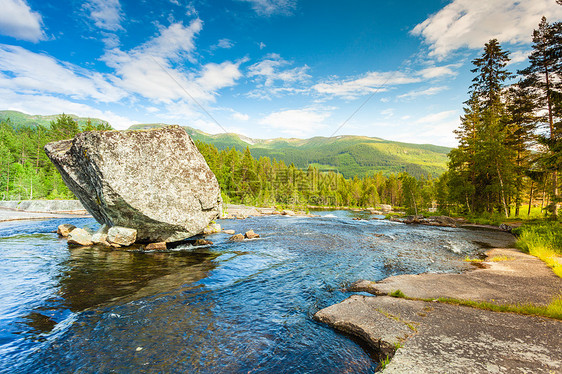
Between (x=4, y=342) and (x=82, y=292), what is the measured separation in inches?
127

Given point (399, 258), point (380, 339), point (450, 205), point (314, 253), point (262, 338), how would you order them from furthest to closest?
point (450, 205) < point (314, 253) < point (399, 258) < point (262, 338) < point (380, 339)

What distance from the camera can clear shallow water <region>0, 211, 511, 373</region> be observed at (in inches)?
213

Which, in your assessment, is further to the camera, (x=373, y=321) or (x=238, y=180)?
(x=238, y=180)

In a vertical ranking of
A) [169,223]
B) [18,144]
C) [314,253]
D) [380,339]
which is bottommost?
[314,253]

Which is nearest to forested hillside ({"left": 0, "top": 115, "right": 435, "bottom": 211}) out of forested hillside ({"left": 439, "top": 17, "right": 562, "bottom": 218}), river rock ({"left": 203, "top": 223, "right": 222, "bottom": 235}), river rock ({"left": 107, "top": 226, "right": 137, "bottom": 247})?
forested hillside ({"left": 439, "top": 17, "right": 562, "bottom": 218})

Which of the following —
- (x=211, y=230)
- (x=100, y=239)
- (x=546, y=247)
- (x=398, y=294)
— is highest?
(x=546, y=247)

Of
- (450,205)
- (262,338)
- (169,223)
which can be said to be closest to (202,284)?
(262,338)

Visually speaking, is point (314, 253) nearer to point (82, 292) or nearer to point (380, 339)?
point (380, 339)

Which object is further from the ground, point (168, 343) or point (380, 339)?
point (380, 339)

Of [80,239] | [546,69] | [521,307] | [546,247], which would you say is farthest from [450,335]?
[546,69]

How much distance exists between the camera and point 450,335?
5.47m

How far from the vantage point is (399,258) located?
51.0 feet

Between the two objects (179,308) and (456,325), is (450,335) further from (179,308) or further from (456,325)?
→ (179,308)

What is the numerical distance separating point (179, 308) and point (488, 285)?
1187 centimetres
